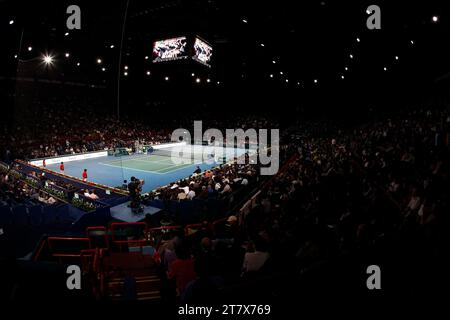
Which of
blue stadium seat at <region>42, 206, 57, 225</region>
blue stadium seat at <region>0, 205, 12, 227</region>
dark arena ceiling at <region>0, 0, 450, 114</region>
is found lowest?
blue stadium seat at <region>42, 206, 57, 225</region>

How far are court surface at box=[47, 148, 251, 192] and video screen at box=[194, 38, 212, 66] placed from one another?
872 centimetres

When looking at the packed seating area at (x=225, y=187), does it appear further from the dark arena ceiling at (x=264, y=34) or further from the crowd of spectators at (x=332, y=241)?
the dark arena ceiling at (x=264, y=34)

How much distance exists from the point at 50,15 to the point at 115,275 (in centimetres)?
1220

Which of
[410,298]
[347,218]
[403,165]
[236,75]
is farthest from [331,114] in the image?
[410,298]

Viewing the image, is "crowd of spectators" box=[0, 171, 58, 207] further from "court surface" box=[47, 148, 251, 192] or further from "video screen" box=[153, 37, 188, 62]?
"video screen" box=[153, 37, 188, 62]

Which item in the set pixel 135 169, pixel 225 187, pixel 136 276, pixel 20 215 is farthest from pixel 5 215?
pixel 135 169

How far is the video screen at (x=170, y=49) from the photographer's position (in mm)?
21688

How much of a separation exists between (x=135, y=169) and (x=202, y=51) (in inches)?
417

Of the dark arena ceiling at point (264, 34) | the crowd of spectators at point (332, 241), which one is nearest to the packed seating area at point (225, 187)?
the crowd of spectators at point (332, 241)

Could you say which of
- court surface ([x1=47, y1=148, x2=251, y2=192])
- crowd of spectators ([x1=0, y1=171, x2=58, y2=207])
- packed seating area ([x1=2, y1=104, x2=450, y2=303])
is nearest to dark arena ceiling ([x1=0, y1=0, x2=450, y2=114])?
packed seating area ([x1=2, y1=104, x2=450, y2=303])

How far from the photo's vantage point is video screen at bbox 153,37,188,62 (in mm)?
21688

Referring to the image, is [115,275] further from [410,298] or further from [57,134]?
[57,134]

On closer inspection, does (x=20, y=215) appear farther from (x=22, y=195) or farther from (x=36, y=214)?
(x=22, y=195)

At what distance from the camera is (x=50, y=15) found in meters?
12.3
